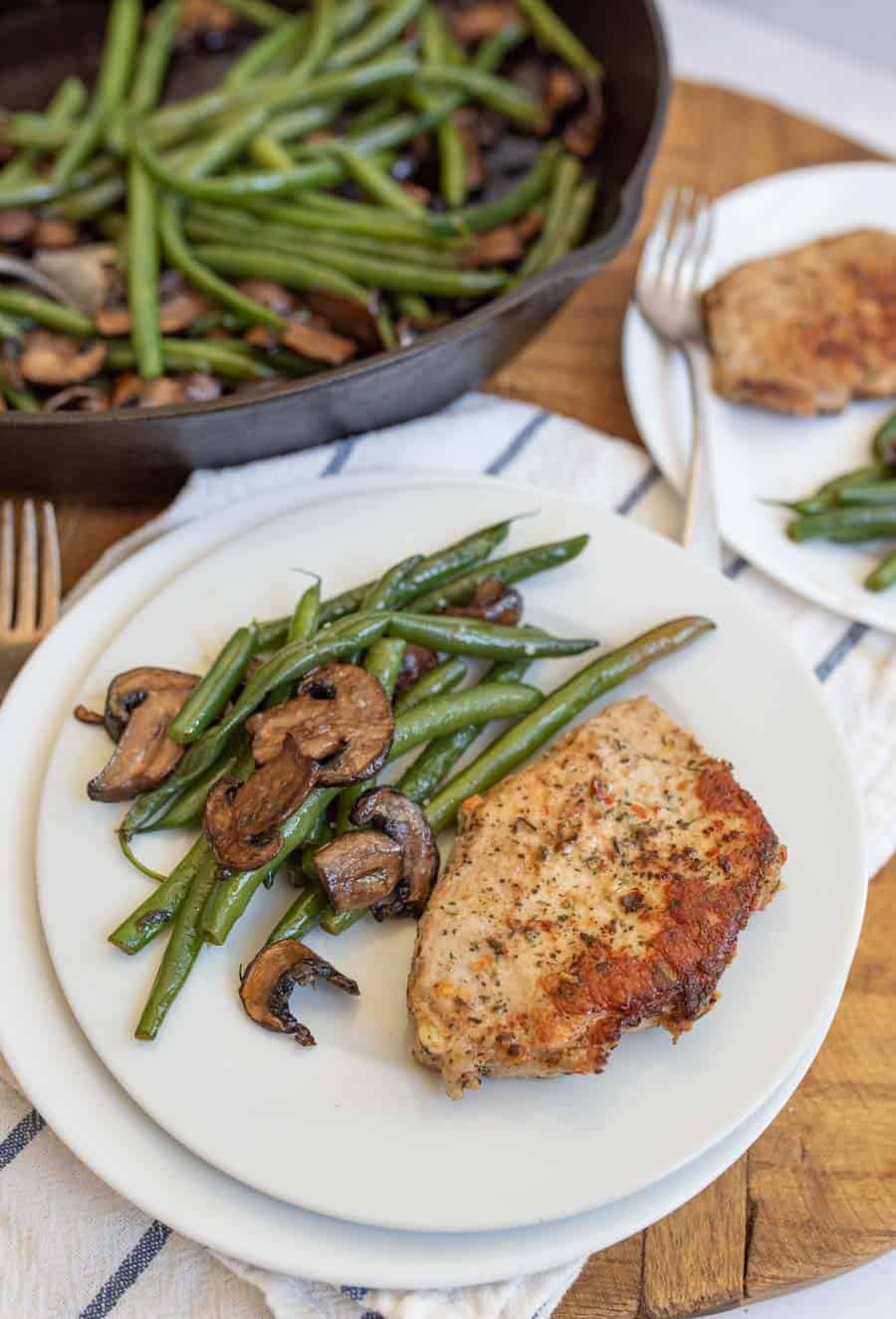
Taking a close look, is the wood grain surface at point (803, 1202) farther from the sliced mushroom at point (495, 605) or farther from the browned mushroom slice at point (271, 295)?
the browned mushroom slice at point (271, 295)

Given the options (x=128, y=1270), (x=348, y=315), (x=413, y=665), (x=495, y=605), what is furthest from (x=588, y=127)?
(x=128, y=1270)

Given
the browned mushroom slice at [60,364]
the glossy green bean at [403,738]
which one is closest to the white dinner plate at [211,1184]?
the glossy green bean at [403,738]

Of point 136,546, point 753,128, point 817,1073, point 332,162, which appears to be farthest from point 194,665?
point 753,128

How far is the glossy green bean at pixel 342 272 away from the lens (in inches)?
157

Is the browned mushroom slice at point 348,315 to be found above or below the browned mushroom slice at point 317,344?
above

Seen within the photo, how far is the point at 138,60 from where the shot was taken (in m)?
4.70

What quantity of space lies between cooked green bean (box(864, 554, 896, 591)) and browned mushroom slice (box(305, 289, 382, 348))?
1.65 meters

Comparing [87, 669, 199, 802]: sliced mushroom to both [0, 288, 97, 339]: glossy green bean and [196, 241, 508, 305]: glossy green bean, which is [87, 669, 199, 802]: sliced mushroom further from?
[196, 241, 508, 305]: glossy green bean

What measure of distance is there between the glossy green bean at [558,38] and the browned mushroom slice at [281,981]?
138 inches

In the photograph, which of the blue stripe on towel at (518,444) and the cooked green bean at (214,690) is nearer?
the cooked green bean at (214,690)

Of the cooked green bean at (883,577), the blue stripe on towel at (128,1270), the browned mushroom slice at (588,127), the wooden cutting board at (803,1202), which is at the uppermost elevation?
the browned mushroom slice at (588,127)

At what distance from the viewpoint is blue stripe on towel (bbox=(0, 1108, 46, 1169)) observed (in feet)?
8.91

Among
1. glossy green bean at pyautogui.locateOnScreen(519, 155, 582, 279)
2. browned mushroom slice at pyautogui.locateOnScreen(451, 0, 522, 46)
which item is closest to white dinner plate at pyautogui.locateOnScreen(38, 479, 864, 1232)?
glossy green bean at pyautogui.locateOnScreen(519, 155, 582, 279)

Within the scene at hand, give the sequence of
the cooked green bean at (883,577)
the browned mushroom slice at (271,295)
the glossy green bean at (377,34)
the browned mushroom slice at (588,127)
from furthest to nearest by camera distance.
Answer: the glossy green bean at (377,34)
the browned mushroom slice at (588,127)
the browned mushroom slice at (271,295)
the cooked green bean at (883,577)
